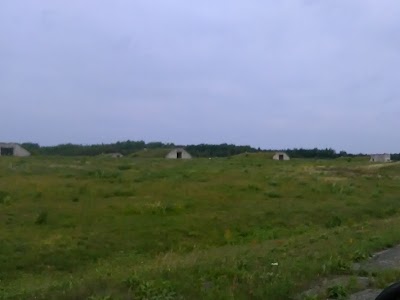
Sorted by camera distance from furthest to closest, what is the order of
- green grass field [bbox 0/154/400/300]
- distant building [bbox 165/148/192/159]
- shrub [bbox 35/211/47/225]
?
distant building [bbox 165/148/192/159]
shrub [bbox 35/211/47/225]
green grass field [bbox 0/154/400/300]

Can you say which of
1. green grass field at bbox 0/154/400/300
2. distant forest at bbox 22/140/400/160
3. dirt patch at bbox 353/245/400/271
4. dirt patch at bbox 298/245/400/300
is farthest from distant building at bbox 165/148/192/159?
dirt patch at bbox 298/245/400/300

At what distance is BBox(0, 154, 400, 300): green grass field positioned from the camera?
7121 millimetres

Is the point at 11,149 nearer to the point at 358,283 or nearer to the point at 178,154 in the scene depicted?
the point at 178,154

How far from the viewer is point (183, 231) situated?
18.5 m

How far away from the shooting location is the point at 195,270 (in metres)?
7.54

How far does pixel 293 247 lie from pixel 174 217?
28.1 ft

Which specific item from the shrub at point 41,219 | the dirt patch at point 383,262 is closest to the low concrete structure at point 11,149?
the shrub at point 41,219

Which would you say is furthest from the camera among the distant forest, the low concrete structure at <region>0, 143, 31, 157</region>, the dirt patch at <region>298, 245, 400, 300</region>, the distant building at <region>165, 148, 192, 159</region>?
the distant forest

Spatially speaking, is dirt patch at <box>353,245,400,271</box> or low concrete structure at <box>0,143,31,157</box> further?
low concrete structure at <box>0,143,31,157</box>

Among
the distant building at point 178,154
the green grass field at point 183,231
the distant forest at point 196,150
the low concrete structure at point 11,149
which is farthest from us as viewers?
Result: the distant forest at point 196,150

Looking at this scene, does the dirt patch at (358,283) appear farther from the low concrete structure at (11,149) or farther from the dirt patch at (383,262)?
the low concrete structure at (11,149)

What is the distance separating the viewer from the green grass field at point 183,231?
7.12 meters

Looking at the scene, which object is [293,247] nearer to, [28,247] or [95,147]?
[28,247]

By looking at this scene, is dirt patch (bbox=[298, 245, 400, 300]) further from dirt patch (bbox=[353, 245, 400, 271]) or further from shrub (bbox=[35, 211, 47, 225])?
shrub (bbox=[35, 211, 47, 225])
